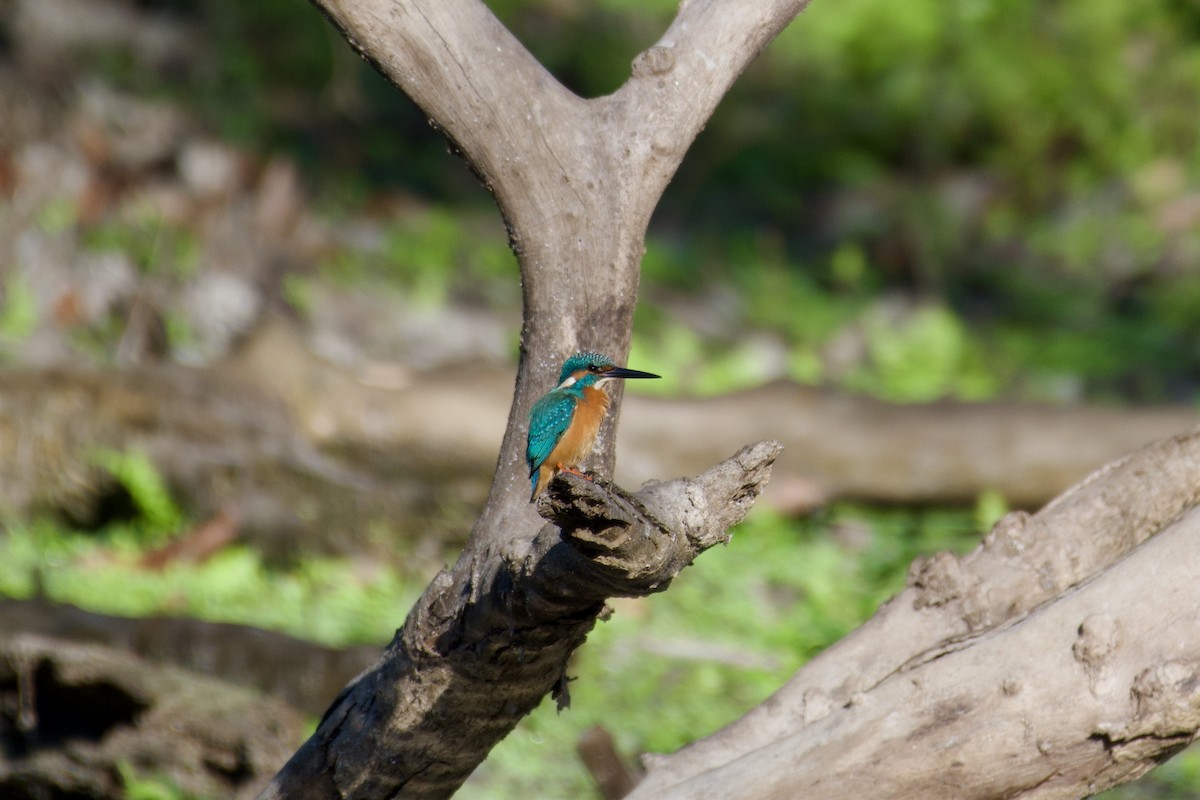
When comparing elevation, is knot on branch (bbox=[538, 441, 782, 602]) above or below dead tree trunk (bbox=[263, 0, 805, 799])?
below

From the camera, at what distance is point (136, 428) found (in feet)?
18.6

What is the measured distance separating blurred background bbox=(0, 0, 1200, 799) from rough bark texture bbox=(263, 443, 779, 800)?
1.48 metres

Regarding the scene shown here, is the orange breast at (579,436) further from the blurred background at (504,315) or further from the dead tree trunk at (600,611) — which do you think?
the blurred background at (504,315)

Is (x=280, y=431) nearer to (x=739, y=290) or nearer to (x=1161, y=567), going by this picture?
(x=739, y=290)

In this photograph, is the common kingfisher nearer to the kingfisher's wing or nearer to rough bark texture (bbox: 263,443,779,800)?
the kingfisher's wing

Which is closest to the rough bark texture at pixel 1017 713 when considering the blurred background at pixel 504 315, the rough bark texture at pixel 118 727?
the rough bark texture at pixel 118 727

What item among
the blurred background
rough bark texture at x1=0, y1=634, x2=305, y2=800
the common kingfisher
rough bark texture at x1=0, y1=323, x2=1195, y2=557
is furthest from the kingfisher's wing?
rough bark texture at x1=0, y1=323, x2=1195, y2=557

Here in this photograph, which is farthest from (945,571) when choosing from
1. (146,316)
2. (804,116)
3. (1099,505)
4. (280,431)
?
(804,116)

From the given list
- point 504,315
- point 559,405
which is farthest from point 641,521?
point 504,315

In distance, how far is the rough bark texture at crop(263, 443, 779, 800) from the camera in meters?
1.70

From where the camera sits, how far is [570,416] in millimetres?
2445

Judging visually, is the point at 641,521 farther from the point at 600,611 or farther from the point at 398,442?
the point at 398,442

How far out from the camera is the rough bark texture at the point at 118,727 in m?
3.63

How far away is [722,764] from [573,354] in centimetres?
79
